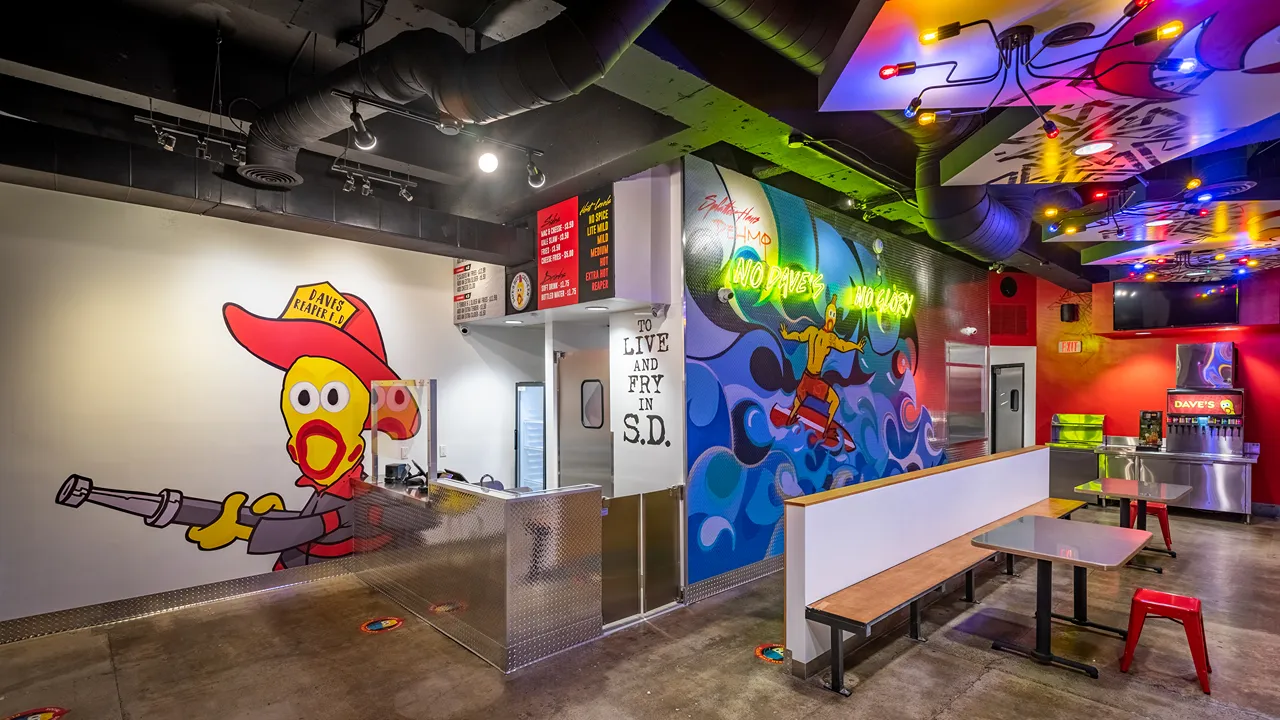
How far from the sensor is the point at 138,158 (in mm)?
4250

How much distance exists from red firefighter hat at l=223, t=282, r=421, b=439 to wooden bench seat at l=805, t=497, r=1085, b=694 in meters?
3.92

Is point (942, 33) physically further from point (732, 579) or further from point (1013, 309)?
point (1013, 309)

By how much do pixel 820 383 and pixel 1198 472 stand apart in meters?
6.49

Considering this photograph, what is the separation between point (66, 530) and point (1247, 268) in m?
13.6

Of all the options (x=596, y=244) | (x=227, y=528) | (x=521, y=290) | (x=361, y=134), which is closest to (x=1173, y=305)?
(x=596, y=244)

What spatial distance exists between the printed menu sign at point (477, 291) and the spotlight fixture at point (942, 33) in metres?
4.46

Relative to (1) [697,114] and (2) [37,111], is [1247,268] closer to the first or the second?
(1) [697,114]

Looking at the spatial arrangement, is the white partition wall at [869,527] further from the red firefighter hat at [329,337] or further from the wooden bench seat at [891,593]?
the red firefighter hat at [329,337]

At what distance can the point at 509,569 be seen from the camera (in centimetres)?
390

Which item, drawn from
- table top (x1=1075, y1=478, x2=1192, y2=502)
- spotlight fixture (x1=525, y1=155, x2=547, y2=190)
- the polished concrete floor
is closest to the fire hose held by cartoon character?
the polished concrete floor

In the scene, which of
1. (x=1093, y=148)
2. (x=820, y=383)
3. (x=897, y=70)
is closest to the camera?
(x=897, y=70)

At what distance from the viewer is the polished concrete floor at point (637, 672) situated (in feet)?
11.2

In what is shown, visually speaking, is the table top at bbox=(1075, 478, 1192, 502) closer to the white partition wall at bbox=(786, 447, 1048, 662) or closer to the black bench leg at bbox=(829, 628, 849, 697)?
the white partition wall at bbox=(786, 447, 1048, 662)

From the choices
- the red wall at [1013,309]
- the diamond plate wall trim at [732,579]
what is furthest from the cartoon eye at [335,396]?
the red wall at [1013,309]
